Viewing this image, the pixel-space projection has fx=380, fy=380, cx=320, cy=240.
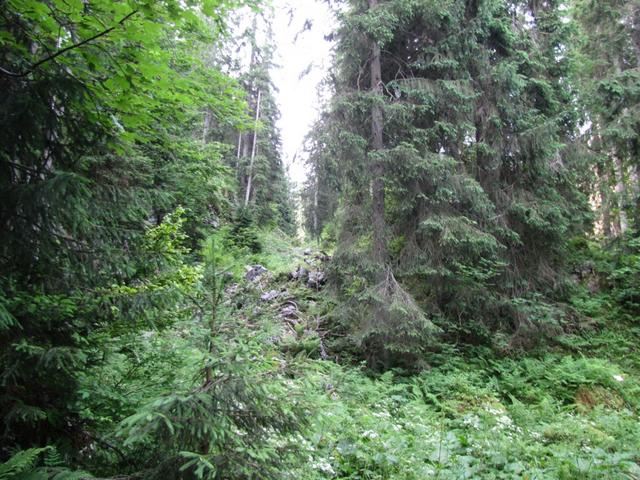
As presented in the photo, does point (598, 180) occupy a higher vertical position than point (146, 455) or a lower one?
higher

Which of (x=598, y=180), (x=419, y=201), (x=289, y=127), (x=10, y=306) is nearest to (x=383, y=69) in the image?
(x=419, y=201)

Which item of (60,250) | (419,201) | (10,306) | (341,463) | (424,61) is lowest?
(341,463)

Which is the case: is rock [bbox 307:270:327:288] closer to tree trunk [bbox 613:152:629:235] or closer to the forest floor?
the forest floor

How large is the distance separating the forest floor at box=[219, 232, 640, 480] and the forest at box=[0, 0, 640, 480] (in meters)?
0.04

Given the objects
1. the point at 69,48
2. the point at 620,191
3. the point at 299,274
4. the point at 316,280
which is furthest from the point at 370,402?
the point at 620,191

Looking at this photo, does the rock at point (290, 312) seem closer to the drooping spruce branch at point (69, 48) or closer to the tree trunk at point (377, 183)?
the tree trunk at point (377, 183)

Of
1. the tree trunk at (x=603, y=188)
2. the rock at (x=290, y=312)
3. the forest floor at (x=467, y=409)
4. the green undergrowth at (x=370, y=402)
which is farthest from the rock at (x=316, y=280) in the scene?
the tree trunk at (x=603, y=188)

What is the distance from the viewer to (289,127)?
92.9 ft

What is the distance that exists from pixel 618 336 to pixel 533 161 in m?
4.53

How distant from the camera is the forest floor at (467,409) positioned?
3.39m

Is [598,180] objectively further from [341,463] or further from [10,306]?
[10,306]

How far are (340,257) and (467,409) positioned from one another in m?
3.74

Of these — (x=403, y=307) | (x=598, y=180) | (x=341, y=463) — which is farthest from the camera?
(x=598, y=180)

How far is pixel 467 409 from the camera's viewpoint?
584 cm
